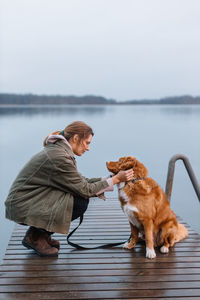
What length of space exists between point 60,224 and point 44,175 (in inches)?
16.6

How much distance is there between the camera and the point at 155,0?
126 feet

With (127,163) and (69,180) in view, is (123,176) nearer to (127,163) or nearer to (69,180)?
(127,163)

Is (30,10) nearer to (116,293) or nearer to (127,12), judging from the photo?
(127,12)

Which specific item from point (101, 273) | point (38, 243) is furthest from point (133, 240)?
point (38, 243)

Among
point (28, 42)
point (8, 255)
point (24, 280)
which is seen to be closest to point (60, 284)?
point (24, 280)

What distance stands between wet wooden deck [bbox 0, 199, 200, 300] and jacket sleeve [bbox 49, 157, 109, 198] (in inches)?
22.9

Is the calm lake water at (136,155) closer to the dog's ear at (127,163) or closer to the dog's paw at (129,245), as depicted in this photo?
the dog's paw at (129,245)

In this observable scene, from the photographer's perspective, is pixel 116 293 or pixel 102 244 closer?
pixel 116 293

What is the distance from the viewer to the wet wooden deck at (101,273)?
7.45 feet

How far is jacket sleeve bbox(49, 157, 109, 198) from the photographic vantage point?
9.10 feet

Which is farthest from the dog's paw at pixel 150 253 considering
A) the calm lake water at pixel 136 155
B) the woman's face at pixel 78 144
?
the calm lake water at pixel 136 155

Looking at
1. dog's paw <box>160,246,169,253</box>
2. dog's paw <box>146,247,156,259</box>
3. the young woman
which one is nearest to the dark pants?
the young woman

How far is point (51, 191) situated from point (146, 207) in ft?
2.70

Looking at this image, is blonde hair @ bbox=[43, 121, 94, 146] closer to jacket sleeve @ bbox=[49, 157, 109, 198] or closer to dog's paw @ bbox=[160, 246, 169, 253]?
jacket sleeve @ bbox=[49, 157, 109, 198]
